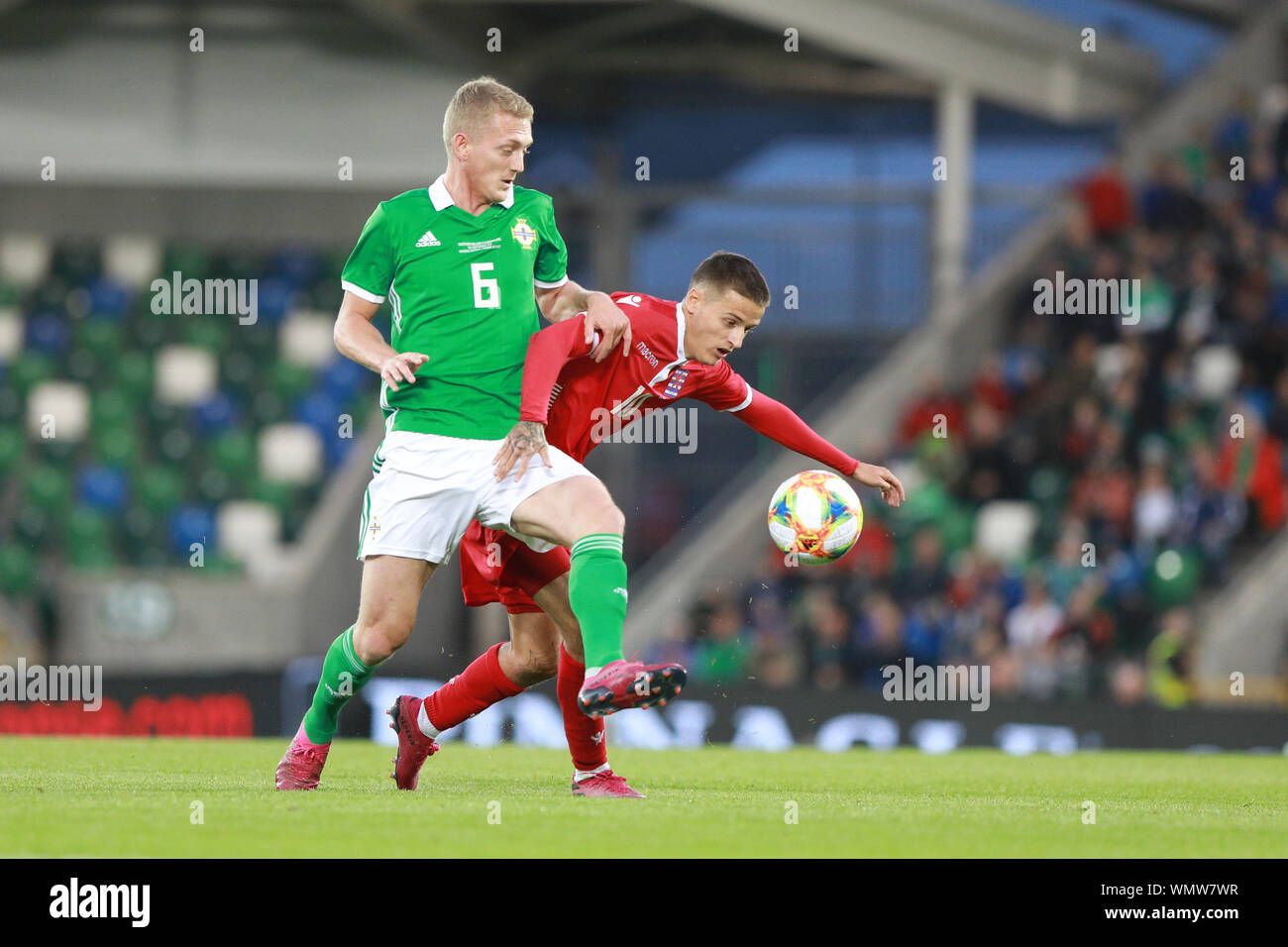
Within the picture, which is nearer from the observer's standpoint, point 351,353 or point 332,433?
point 351,353

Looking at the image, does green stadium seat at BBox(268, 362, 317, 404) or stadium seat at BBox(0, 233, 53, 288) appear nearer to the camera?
green stadium seat at BBox(268, 362, 317, 404)

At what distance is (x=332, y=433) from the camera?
2008 cm

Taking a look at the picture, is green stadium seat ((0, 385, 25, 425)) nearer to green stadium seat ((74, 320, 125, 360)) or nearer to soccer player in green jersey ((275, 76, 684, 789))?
green stadium seat ((74, 320, 125, 360))

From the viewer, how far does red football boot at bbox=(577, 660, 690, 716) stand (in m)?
5.79

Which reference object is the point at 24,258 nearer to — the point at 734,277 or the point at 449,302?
the point at 449,302

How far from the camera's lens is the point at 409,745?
7.01m

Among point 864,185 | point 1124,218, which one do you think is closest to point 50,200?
point 864,185

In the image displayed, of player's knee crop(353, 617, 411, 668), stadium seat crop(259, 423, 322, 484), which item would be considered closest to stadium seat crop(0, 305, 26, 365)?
stadium seat crop(259, 423, 322, 484)

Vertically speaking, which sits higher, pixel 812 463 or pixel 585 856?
pixel 812 463

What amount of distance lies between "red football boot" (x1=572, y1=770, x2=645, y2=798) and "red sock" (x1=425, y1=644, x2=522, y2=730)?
0.44 meters

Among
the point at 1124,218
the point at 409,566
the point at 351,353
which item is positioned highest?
the point at 1124,218
